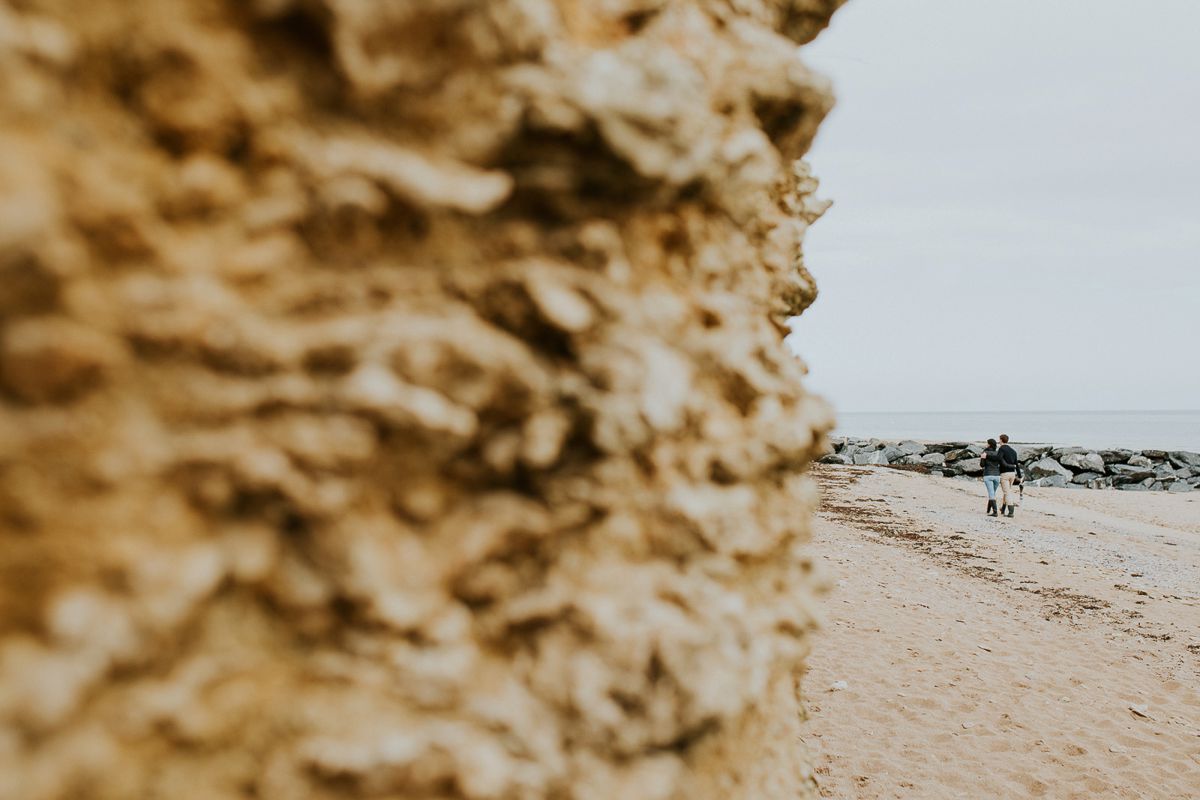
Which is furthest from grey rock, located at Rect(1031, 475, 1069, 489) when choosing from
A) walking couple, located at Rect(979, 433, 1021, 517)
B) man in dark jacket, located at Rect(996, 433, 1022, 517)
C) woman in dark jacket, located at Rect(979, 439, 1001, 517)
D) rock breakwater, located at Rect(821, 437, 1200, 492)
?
woman in dark jacket, located at Rect(979, 439, 1001, 517)

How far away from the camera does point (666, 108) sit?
208 cm

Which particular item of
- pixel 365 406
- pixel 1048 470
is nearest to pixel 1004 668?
pixel 365 406

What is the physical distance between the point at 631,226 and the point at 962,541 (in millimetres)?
17075

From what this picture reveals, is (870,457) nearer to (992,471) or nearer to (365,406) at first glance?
(992,471)

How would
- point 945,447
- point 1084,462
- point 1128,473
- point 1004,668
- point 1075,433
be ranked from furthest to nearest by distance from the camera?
1. point 1075,433
2. point 945,447
3. point 1084,462
4. point 1128,473
5. point 1004,668

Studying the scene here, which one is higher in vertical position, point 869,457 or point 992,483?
point 992,483

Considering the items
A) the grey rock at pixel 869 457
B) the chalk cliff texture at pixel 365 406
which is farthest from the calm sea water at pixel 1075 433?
the chalk cliff texture at pixel 365 406

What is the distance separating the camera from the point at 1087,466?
33969 mm

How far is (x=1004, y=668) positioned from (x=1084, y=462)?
31.2 m

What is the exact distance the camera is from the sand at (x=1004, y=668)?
6.42 meters

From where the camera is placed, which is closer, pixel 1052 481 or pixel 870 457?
pixel 1052 481

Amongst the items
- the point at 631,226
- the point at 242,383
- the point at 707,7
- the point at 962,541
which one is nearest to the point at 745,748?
the point at 631,226

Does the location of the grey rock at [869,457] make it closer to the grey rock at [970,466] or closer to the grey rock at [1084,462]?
the grey rock at [970,466]

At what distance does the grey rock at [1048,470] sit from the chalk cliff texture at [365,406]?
37009 mm
